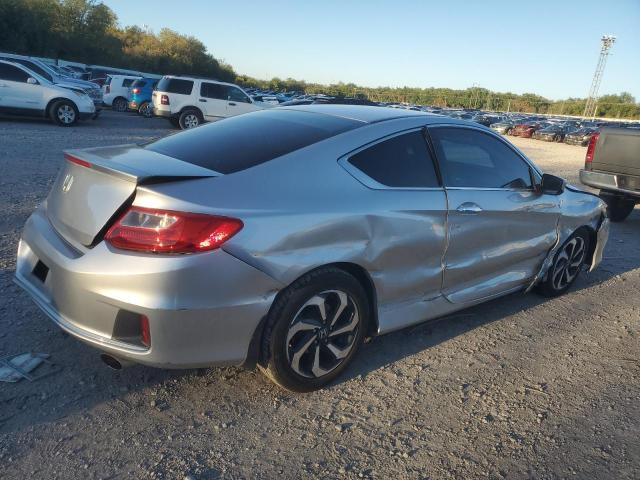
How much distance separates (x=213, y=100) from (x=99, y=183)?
53.4 feet

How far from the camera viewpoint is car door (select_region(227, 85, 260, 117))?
723 inches

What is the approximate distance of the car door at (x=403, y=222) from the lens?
9.84ft

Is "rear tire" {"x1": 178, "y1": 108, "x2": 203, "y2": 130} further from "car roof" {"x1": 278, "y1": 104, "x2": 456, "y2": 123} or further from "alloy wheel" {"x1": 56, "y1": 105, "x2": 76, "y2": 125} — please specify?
"car roof" {"x1": 278, "y1": 104, "x2": 456, "y2": 123}

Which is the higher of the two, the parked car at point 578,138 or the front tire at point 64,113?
the parked car at point 578,138

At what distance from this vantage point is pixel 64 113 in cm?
1489

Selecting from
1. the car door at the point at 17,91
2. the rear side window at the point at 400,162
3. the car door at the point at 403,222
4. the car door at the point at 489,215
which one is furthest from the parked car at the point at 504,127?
the car door at the point at 403,222

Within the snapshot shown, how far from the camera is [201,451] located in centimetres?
243

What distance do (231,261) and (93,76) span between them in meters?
32.9

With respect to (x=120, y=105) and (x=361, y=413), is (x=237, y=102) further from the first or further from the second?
(x=361, y=413)

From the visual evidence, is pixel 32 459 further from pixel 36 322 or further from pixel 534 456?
pixel 534 456

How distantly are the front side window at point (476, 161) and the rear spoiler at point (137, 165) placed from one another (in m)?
1.67

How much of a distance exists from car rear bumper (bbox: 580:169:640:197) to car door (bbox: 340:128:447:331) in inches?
220

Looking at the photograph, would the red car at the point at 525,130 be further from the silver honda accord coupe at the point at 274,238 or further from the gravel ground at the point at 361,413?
the silver honda accord coupe at the point at 274,238

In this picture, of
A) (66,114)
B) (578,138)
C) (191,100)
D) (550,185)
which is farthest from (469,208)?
(578,138)
